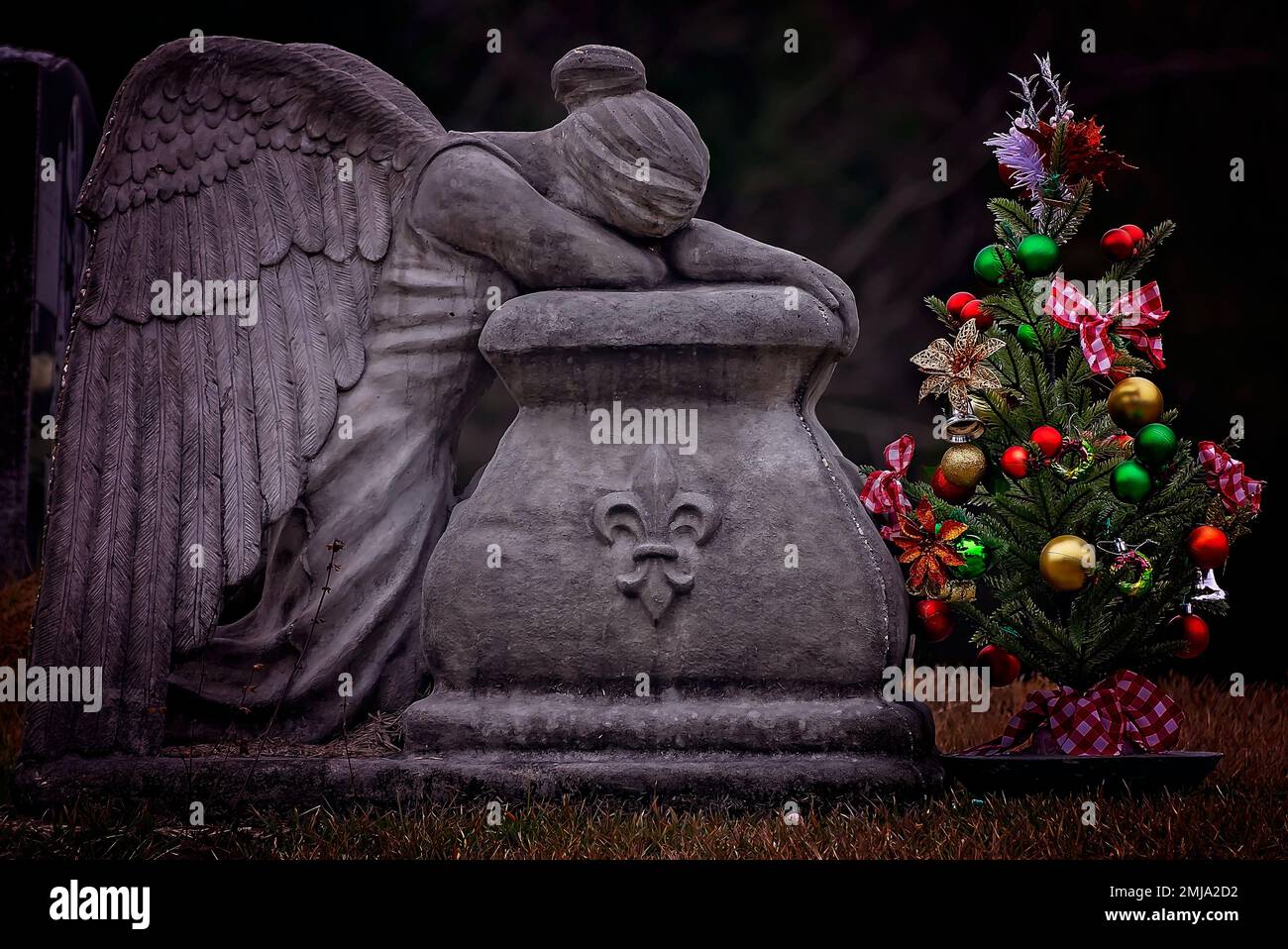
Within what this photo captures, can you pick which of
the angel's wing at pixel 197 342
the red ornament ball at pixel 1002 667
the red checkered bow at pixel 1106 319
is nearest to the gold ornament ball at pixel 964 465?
the red checkered bow at pixel 1106 319

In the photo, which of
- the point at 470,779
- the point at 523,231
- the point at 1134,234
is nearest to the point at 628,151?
the point at 523,231

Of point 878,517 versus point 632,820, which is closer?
point 632,820

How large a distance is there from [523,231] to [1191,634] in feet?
6.25

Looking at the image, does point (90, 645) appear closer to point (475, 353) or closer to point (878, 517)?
point (475, 353)

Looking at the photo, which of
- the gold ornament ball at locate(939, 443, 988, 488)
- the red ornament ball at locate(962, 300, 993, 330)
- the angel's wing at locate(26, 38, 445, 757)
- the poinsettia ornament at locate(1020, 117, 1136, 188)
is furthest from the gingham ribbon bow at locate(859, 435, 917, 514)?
the angel's wing at locate(26, 38, 445, 757)

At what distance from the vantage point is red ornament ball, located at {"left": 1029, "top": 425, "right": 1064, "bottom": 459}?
358 centimetres

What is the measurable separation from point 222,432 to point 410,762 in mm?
966

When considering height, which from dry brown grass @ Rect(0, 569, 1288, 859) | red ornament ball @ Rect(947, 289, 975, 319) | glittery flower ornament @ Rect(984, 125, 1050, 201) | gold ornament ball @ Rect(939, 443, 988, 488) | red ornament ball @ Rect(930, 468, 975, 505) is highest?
glittery flower ornament @ Rect(984, 125, 1050, 201)

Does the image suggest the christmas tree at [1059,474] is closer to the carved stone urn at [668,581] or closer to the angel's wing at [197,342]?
the carved stone urn at [668,581]

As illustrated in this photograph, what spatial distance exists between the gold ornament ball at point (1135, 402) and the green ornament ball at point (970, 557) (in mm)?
449

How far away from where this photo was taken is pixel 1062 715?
370 centimetres

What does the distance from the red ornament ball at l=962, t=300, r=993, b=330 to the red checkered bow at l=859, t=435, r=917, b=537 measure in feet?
1.16

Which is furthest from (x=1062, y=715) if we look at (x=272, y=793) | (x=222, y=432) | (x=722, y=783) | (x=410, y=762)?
(x=222, y=432)
